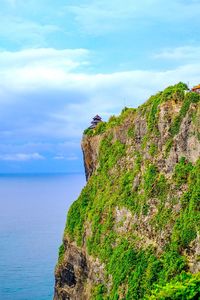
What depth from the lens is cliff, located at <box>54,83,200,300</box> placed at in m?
28.4

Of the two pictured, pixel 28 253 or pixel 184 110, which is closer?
pixel 184 110

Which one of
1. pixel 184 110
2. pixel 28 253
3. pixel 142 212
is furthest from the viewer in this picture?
pixel 28 253

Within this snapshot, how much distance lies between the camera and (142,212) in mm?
33312

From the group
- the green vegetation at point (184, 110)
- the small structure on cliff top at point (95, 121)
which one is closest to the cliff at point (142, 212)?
the green vegetation at point (184, 110)

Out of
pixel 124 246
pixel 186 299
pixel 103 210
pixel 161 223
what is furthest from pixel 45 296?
pixel 186 299

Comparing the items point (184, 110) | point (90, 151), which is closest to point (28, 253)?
point (90, 151)

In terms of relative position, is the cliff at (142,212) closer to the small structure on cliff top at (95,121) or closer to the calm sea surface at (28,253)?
the small structure on cliff top at (95,121)

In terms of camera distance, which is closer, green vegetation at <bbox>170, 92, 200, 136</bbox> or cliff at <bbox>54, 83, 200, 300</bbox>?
cliff at <bbox>54, 83, 200, 300</bbox>

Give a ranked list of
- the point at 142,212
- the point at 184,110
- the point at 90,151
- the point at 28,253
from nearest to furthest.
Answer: the point at 184,110, the point at 142,212, the point at 90,151, the point at 28,253

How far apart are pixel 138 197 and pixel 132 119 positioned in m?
7.24

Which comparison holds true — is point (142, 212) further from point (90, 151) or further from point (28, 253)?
point (28, 253)

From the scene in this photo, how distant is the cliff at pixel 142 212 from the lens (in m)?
28.4

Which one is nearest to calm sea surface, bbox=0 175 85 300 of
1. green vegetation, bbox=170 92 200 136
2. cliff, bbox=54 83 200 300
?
cliff, bbox=54 83 200 300

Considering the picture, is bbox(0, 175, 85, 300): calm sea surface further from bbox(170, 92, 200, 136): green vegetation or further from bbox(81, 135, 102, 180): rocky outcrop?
bbox(170, 92, 200, 136): green vegetation
